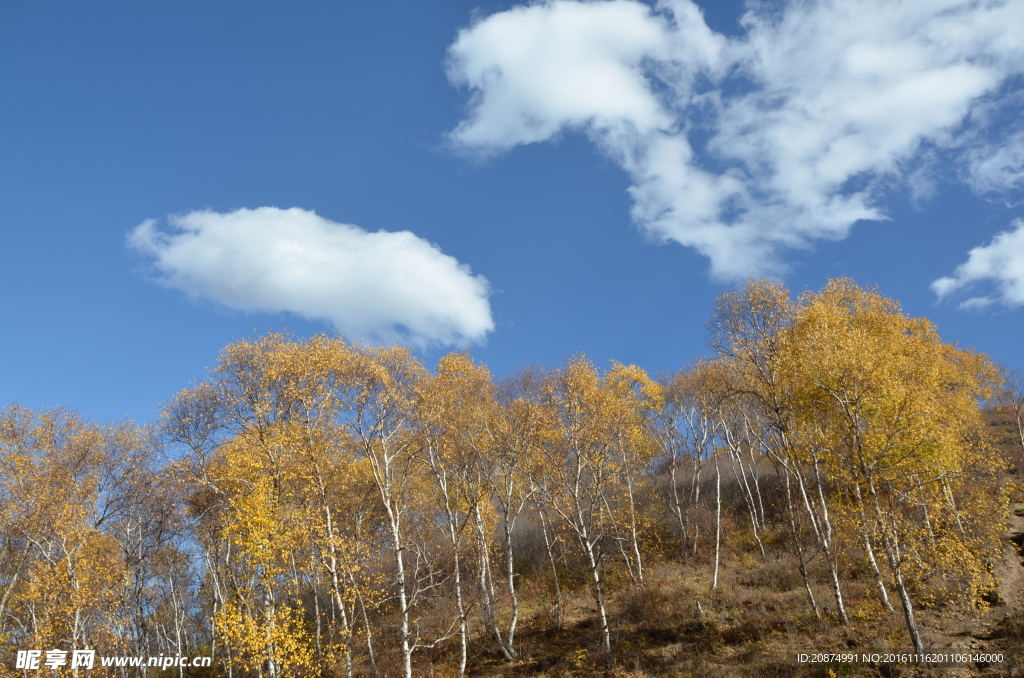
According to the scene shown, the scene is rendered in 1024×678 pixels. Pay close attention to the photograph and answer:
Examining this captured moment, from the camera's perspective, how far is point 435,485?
4422 centimetres

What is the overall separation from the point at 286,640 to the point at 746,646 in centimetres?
2234

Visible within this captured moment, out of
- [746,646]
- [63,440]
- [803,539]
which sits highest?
[63,440]

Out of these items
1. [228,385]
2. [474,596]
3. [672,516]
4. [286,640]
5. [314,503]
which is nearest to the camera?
[286,640]

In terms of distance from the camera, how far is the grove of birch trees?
2450 centimetres

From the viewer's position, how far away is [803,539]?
3969 cm

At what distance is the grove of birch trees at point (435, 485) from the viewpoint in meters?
24.5

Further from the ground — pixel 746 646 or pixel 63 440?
pixel 63 440

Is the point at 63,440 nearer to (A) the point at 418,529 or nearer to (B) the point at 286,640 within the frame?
(B) the point at 286,640

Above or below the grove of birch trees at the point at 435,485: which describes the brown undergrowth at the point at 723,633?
below

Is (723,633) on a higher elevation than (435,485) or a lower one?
lower

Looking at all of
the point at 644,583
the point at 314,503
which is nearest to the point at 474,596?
the point at 644,583

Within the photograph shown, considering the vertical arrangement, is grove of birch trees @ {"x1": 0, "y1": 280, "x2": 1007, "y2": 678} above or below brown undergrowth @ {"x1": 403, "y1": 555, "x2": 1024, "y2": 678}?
above

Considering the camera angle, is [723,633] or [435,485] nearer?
[723,633]

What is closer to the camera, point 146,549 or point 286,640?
point 286,640
